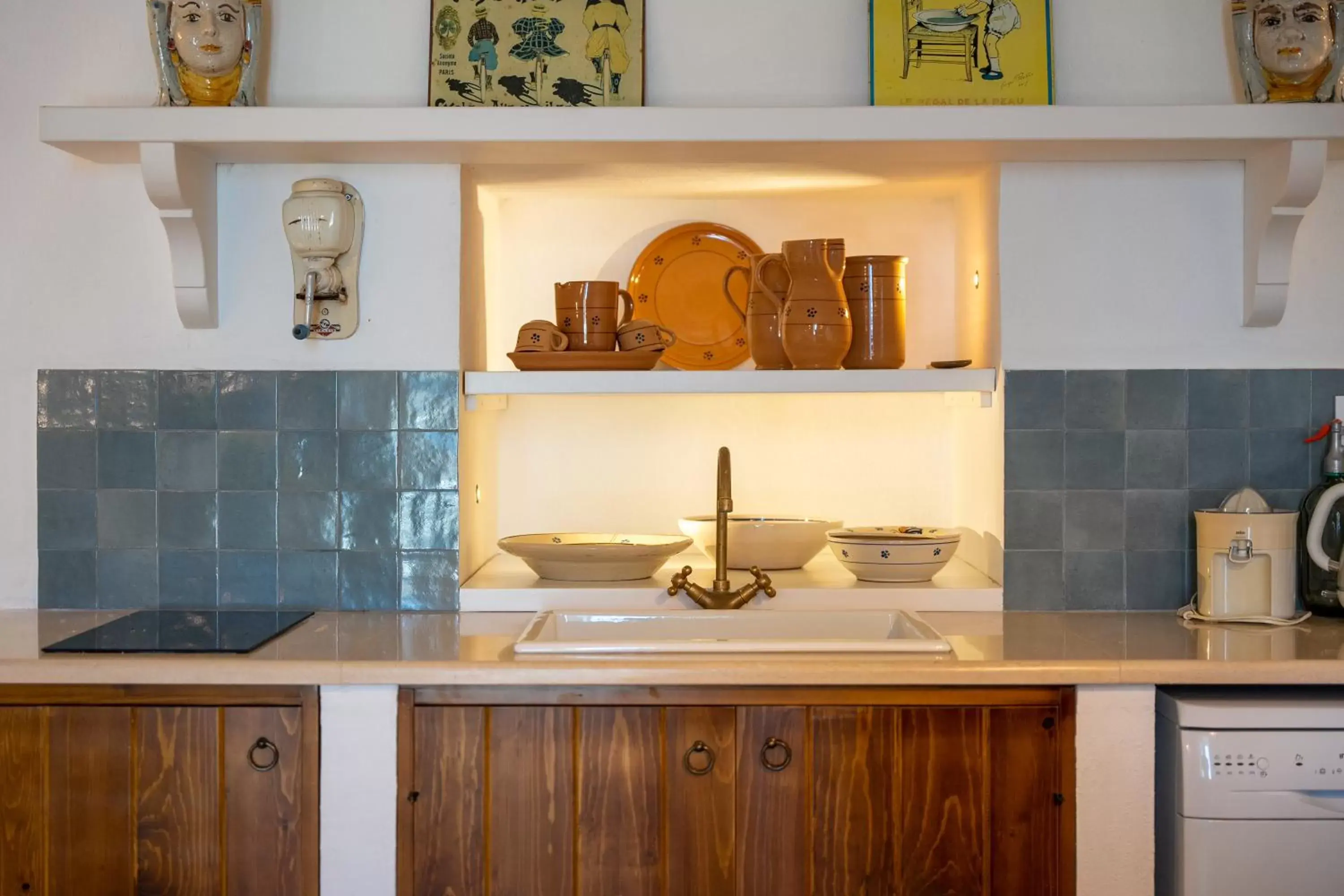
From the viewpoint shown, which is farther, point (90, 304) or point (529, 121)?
point (90, 304)

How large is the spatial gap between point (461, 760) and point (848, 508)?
3.89 ft

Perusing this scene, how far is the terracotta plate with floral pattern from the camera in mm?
2641

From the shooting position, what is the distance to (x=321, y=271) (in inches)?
88.0

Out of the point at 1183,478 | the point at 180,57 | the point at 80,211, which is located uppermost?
the point at 180,57

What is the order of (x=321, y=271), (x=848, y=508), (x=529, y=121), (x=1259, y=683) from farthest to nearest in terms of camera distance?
(x=848, y=508) < (x=321, y=271) < (x=529, y=121) < (x=1259, y=683)

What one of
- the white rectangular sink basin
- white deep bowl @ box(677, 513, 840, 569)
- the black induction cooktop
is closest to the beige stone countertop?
the black induction cooktop

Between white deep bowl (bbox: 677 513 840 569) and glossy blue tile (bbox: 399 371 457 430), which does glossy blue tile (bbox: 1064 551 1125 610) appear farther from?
glossy blue tile (bbox: 399 371 457 430)

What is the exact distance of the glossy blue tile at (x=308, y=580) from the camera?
229 centimetres

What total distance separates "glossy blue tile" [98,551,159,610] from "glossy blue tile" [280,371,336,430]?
36 centimetres

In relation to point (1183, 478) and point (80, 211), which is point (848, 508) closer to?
point (1183, 478)

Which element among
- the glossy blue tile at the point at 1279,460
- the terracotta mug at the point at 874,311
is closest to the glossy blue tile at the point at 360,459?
the terracotta mug at the point at 874,311

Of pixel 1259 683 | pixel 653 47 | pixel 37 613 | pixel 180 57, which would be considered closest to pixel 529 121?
pixel 653 47

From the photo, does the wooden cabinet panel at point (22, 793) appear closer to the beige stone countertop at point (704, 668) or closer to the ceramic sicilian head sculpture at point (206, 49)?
the beige stone countertop at point (704, 668)

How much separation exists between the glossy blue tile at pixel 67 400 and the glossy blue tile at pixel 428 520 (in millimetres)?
620
